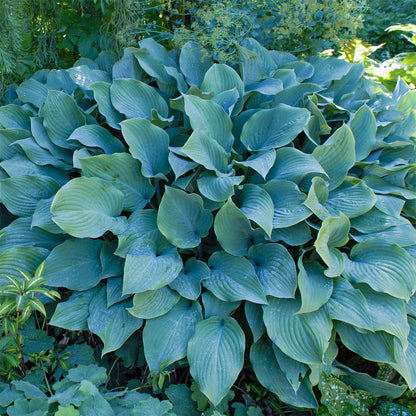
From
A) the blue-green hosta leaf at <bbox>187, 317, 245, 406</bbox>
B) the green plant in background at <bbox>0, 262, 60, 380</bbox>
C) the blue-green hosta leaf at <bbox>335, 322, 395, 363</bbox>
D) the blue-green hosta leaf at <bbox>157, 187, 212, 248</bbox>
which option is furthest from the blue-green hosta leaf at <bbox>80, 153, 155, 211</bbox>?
the blue-green hosta leaf at <bbox>335, 322, 395, 363</bbox>

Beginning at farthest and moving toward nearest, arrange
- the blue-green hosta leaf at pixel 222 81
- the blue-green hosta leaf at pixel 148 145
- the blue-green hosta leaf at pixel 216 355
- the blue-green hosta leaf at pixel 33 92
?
1. the blue-green hosta leaf at pixel 33 92
2. the blue-green hosta leaf at pixel 222 81
3. the blue-green hosta leaf at pixel 148 145
4. the blue-green hosta leaf at pixel 216 355

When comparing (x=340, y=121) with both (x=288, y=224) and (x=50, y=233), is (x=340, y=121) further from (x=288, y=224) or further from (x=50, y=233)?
(x=50, y=233)

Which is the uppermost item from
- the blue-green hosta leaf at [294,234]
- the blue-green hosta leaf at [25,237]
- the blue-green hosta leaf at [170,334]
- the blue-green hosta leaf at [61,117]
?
the blue-green hosta leaf at [61,117]

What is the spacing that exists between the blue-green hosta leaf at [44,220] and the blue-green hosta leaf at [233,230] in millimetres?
595

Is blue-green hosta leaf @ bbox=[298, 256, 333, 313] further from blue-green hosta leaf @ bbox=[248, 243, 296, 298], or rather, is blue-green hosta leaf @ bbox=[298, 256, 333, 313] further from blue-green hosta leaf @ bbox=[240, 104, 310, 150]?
blue-green hosta leaf @ bbox=[240, 104, 310, 150]

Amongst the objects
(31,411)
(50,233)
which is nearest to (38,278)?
(31,411)

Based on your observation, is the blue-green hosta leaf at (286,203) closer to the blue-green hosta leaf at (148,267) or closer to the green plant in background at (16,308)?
the blue-green hosta leaf at (148,267)

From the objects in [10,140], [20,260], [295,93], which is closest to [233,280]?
[20,260]

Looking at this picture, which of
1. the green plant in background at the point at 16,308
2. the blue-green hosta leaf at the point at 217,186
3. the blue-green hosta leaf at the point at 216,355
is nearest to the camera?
the green plant in background at the point at 16,308

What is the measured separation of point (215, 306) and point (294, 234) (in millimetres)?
395

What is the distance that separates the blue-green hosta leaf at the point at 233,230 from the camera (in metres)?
1.47

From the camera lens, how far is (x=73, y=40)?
248cm

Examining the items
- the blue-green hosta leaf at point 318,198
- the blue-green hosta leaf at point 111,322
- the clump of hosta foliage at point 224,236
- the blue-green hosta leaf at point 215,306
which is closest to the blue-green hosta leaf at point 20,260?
the clump of hosta foliage at point 224,236

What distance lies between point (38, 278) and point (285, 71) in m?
1.58
